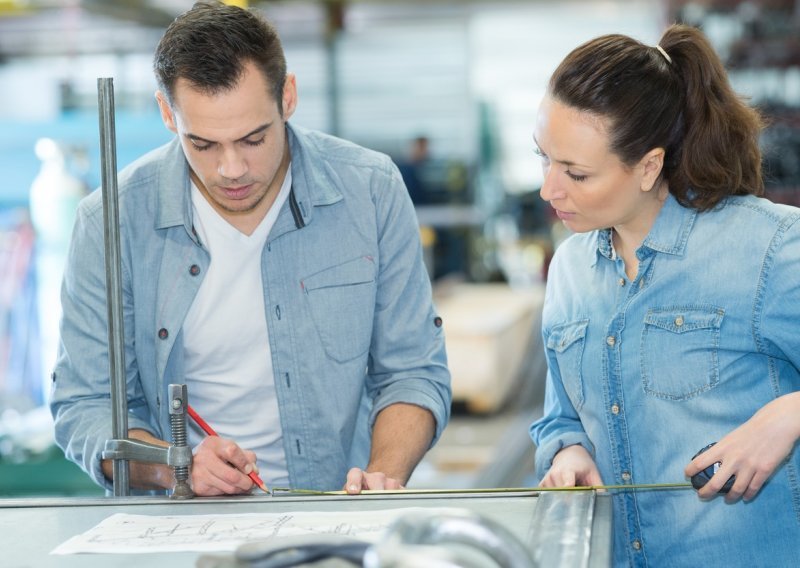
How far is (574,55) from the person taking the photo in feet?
6.45

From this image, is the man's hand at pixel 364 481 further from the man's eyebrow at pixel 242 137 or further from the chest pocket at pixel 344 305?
the man's eyebrow at pixel 242 137

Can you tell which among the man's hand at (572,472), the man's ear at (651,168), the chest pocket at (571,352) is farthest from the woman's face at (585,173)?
the man's hand at (572,472)

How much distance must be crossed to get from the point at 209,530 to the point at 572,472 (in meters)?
0.66

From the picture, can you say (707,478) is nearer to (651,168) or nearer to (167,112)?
(651,168)

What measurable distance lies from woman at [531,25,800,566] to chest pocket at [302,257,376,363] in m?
0.48

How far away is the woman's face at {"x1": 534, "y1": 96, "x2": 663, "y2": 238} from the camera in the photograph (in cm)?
191

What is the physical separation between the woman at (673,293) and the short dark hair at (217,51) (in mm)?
563

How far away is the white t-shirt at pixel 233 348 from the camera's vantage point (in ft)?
7.34

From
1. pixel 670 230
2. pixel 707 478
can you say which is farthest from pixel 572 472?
pixel 670 230

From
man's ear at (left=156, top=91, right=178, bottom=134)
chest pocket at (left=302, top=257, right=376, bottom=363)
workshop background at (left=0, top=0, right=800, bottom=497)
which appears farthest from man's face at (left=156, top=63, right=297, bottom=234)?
workshop background at (left=0, top=0, right=800, bottom=497)

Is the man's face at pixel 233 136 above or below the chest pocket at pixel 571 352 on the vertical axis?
above

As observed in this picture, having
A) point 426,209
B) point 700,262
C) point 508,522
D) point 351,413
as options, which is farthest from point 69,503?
point 426,209

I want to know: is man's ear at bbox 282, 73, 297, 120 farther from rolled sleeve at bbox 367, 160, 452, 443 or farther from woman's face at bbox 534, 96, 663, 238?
woman's face at bbox 534, 96, 663, 238

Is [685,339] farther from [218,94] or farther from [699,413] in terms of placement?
[218,94]
